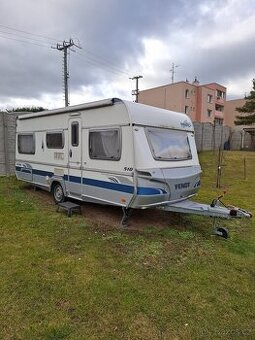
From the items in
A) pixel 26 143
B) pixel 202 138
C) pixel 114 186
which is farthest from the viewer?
pixel 202 138

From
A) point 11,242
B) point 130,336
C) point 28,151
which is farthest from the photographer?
point 28,151

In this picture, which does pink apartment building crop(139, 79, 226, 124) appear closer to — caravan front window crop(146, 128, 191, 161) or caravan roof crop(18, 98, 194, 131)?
Result: caravan roof crop(18, 98, 194, 131)

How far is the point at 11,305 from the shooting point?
11.4 ft

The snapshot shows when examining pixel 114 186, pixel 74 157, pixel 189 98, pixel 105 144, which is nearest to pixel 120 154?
pixel 105 144

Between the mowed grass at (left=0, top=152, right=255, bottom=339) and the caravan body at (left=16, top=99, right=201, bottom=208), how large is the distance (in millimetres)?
816

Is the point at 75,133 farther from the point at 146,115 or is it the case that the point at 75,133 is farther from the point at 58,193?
the point at 146,115

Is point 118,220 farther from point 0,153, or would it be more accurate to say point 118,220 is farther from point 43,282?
point 0,153

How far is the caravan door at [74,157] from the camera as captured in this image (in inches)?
283

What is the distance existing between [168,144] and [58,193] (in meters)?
3.53

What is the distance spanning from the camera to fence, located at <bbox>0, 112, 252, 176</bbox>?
11.8 metres

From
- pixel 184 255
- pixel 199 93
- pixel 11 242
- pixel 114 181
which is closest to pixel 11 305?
pixel 11 242

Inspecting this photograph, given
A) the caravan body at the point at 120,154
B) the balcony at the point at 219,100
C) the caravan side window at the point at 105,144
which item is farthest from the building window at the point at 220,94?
the caravan side window at the point at 105,144

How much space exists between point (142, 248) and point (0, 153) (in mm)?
8672

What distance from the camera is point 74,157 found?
735 cm
